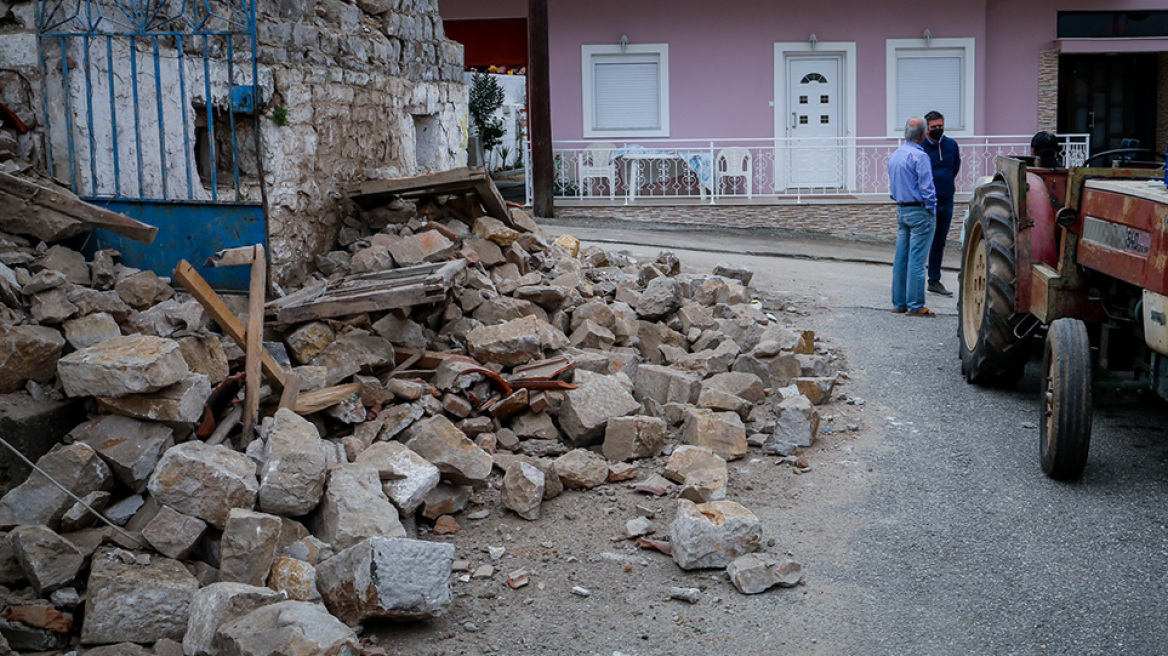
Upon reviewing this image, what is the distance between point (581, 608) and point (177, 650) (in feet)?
4.77

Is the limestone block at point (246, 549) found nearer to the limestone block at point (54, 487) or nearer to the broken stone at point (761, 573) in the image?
the limestone block at point (54, 487)

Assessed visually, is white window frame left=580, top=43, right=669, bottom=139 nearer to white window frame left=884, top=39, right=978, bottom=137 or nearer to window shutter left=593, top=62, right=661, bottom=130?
window shutter left=593, top=62, right=661, bottom=130

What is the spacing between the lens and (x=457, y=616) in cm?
419

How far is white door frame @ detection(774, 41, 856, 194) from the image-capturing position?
716 inches

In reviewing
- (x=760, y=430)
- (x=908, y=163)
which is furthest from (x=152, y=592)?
(x=908, y=163)

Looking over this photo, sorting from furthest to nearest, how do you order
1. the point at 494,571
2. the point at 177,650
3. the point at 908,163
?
the point at 908,163 < the point at 494,571 < the point at 177,650

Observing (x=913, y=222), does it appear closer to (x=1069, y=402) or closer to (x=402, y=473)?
(x=1069, y=402)

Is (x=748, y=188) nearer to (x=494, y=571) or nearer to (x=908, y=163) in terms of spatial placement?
(x=908, y=163)

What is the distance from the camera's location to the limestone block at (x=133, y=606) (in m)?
3.77

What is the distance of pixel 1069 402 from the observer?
5.16 metres

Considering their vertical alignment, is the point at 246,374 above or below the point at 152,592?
above

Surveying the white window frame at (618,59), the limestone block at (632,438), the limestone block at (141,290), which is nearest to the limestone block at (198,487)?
the limestone block at (141,290)

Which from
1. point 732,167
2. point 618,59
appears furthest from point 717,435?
point 618,59

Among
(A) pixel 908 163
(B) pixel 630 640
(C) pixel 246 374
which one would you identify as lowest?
(B) pixel 630 640
